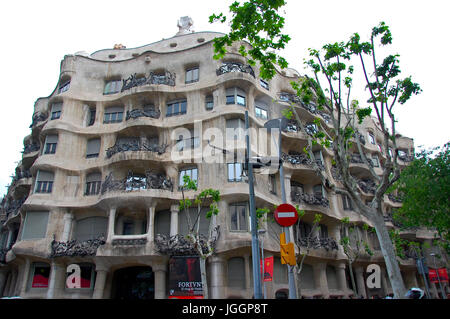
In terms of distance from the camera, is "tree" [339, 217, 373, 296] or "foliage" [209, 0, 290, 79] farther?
"tree" [339, 217, 373, 296]

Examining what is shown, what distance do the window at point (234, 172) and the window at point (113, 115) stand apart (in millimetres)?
10673

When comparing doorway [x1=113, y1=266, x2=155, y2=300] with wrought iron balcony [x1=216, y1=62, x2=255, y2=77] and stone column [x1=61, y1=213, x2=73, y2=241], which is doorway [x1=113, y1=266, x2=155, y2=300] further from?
wrought iron balcony [x1=216, y1=62, x2=255, y2=77]

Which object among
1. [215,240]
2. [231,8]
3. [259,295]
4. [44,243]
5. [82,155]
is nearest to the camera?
[259,295]

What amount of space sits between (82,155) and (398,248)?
93.6 ft

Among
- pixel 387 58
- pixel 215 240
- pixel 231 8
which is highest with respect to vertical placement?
pixel 231 8

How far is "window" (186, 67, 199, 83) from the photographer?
26625 mm

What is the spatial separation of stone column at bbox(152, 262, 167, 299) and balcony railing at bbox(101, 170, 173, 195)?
16.4 ft

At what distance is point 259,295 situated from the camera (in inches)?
375

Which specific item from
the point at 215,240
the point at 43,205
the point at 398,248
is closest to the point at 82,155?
the point at 43,205

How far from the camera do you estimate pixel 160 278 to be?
2028 cm

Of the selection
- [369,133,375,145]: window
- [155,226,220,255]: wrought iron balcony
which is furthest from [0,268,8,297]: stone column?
[369,133,375,145]: window

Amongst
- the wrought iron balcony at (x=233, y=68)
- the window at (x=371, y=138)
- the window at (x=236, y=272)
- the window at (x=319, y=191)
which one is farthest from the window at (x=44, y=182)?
the window at (x=371, y=138)

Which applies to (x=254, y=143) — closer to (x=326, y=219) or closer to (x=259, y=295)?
(x=326, y=219)

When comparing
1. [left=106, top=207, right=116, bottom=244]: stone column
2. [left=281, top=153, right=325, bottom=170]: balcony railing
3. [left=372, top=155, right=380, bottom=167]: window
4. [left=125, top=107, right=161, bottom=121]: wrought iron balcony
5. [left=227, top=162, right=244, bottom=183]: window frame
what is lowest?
[left=106, top=207, right=116, bottom=244]: stone column
